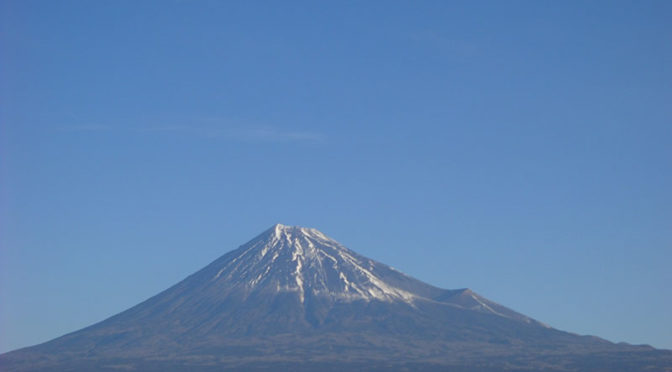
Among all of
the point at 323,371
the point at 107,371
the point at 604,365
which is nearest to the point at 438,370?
the point at 323,371

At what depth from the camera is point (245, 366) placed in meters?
199

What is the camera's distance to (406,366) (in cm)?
19638

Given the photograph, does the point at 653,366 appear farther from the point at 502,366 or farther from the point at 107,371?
the point at 107,371

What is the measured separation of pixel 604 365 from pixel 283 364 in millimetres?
64734

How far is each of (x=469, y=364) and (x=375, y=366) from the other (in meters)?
19.4

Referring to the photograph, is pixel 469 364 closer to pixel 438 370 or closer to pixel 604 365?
pixel 438 370

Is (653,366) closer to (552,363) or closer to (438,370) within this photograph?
(552,363)

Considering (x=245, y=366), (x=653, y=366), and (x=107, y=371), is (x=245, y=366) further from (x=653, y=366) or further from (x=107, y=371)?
(x=653, y=366)

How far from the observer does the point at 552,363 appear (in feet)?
655

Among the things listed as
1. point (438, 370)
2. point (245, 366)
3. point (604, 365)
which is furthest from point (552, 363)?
point (245, 366)

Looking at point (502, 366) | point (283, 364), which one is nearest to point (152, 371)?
point (283, 364)

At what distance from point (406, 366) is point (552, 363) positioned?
30.0 meters

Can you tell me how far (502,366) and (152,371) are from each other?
69593 millimetres

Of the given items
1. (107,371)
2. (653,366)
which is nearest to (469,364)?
(653,366)
